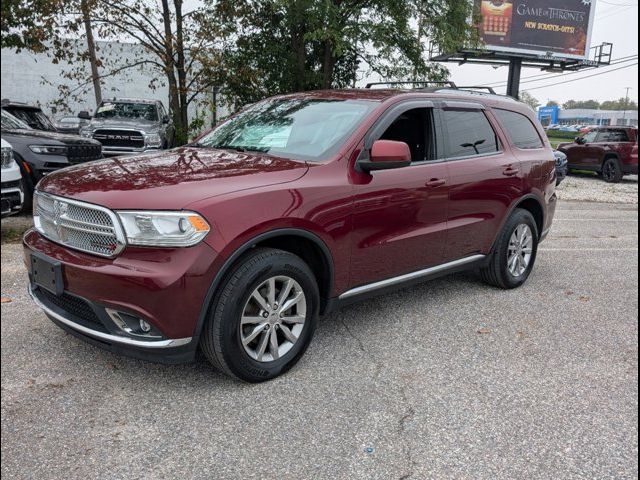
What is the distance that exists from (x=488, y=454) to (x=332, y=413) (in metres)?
0.82

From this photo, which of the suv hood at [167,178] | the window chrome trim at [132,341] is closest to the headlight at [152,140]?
the suv hood at [167,178]

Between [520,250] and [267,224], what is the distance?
10.5ft

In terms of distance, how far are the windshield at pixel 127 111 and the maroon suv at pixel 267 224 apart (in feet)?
30.1

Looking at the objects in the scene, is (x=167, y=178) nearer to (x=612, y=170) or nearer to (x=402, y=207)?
(x=402, y=207)

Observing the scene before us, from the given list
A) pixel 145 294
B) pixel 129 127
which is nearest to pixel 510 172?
pixel 145 294

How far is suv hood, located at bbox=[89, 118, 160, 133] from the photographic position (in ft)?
39.7

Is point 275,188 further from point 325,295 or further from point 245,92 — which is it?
point 245,92

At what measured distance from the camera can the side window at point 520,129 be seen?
207 inches

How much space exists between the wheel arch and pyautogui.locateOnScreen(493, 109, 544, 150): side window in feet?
8.65

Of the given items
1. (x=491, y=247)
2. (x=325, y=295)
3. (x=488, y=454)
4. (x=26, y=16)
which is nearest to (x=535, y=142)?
(x=491, y=247)

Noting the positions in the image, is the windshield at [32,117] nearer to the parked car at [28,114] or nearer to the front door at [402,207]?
the parked car at [28,114]

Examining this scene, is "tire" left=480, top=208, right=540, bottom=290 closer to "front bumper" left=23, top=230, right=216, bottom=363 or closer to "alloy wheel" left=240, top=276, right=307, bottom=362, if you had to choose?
"alloy wheel" left=240, top=276, right=307, bottom=362

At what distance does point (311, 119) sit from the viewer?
4.15 metres

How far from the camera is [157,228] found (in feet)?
9.25
